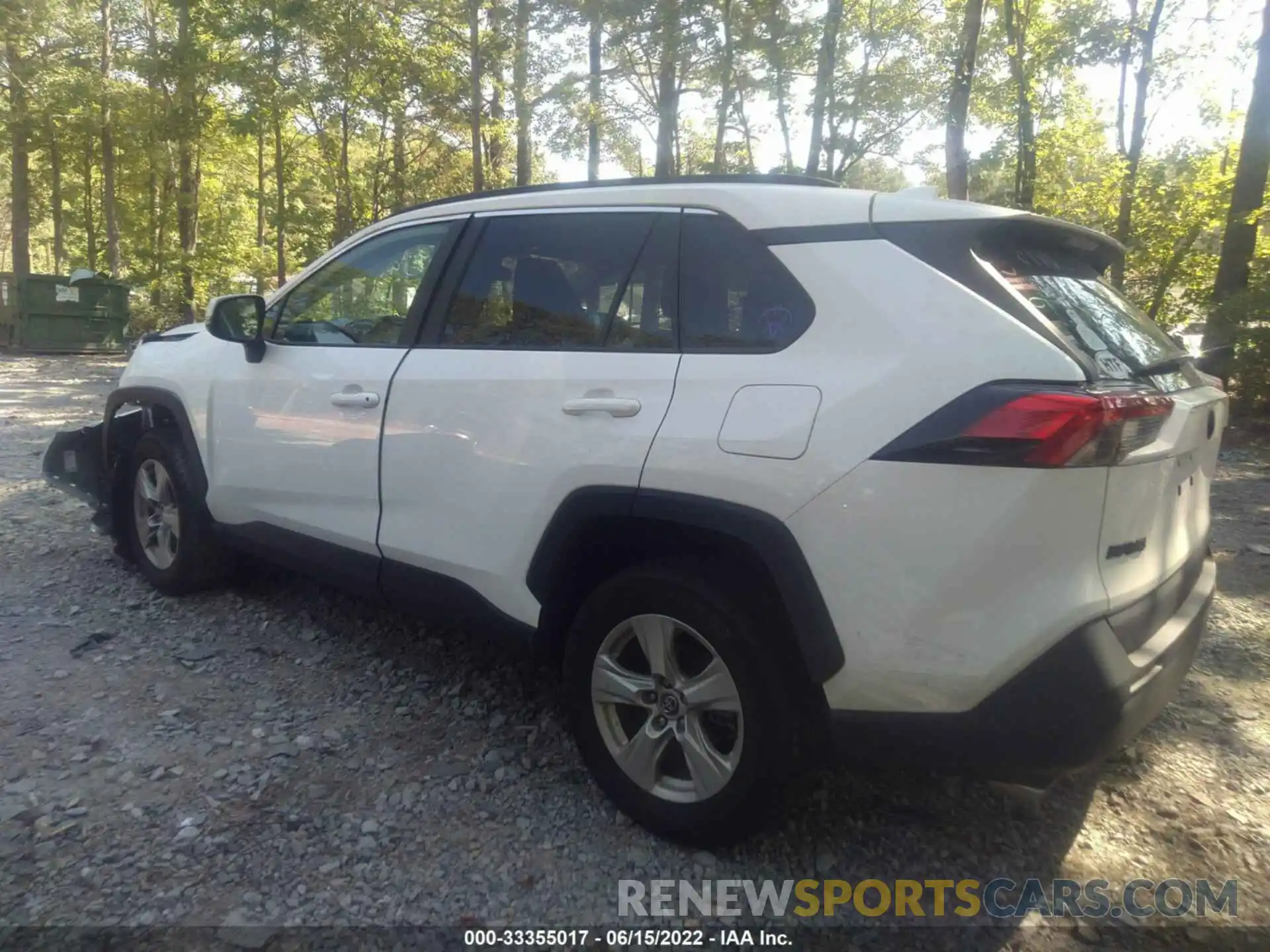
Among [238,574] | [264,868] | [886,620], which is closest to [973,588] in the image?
[886,620]

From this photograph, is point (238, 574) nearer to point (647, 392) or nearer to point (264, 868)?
point (264, 868)

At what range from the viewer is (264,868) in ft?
7.79

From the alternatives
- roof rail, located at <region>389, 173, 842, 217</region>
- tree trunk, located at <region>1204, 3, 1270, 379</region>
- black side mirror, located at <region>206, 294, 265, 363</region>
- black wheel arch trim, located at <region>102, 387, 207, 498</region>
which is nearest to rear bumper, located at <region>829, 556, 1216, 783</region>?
roof rail, located at <region>389, 173, 842, 217</region>

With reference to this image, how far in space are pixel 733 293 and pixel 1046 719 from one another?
132 cm

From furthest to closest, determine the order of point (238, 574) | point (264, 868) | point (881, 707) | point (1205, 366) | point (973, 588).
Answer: point (1205, 366), point (238, 574), point (264, 868), point (881, 707), point (973, 588)

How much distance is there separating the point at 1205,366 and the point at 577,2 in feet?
44.5

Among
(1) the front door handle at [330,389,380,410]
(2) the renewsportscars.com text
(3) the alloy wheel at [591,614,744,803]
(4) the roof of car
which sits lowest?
(2) the renewsportscars.com text

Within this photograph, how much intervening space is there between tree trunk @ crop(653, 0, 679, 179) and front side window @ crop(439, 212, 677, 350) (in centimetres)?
1519

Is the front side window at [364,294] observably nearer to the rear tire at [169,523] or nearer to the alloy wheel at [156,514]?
the rear tire at [169,523]

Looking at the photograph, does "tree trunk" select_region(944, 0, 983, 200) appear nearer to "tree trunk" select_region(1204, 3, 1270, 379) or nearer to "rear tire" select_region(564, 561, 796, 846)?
"tree trunk" select_region(1204, 3, 1270, 379)

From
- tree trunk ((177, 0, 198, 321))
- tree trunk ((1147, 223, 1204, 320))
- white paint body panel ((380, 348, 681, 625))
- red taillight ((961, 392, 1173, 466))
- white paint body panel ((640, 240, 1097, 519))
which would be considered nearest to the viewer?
red taillight ((961, 392, 1173, 466))

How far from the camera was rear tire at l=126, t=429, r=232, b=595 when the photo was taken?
4.08 m

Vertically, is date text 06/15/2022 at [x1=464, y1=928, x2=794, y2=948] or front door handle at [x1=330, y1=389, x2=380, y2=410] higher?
front door handle at [x1=330, y1=389, x2=380, y2=410]

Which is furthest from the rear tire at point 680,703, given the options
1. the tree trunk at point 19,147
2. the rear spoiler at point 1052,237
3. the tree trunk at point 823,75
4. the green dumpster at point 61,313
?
the tree trunk at point 19,147
